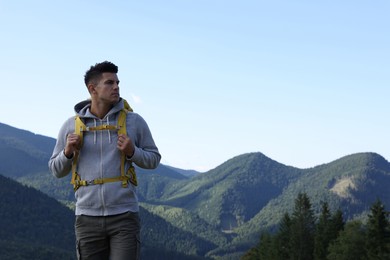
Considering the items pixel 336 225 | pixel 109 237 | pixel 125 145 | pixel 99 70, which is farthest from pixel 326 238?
pixel 125 145

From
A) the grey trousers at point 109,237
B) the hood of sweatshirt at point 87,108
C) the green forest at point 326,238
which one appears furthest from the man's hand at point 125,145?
the green forest at point 326,238

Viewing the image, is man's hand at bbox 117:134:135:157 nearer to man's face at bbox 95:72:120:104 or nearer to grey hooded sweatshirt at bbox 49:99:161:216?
grey hooded sweatshirt at bbox 49:99:161:216

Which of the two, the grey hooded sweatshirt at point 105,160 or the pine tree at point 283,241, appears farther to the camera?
the pine tree at point 283,241

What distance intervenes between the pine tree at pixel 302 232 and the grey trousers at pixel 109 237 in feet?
311

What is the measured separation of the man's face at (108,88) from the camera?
25.1 feet

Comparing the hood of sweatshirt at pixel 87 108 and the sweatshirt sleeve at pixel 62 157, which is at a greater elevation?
the hood of sweatshirt at pixel 87 108

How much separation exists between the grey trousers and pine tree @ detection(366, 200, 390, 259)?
70186mm

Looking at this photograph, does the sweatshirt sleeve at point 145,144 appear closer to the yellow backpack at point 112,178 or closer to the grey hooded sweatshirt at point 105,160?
the grey hooded sweatshirt at point 105,160

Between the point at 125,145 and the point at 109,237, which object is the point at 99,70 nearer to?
the point at 125,145

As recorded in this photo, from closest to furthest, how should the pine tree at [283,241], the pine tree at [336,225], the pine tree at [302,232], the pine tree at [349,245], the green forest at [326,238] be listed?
1. the green forest at [326,238]
2. the pine tree at [349,245]
3. the pine tree at [336,225]
4. the pine tree at [302,232]
5. the pine tree at [283,241]

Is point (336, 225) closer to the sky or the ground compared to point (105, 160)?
closer to the sky

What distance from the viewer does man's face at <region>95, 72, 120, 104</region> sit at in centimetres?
764

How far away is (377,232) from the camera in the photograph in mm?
76000

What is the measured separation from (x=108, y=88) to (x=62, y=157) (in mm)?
923
